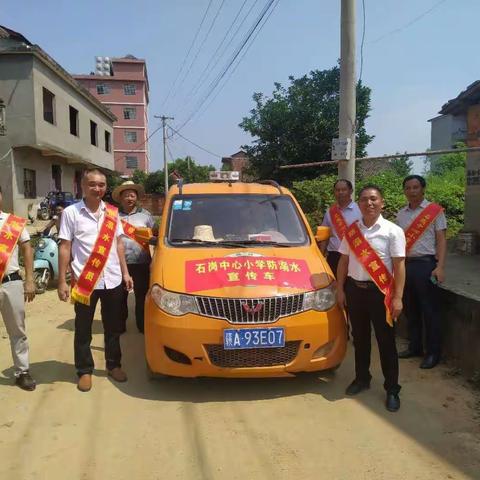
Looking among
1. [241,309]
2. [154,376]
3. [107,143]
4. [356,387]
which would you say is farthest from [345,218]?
[107,143]

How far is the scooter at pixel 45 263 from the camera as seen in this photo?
8.07 meters

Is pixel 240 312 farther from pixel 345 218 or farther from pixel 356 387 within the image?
pixel 345 218

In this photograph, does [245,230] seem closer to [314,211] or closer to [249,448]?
[249,448]

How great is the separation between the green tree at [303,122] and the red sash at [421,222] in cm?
1404

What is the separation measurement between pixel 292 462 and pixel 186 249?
208cm

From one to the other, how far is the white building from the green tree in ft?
28.4

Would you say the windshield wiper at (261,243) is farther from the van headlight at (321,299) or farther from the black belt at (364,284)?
the black belt at (364,284)

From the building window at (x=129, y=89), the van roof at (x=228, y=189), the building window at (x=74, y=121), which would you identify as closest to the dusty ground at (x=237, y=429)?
the van roof at (x=228, y=189)

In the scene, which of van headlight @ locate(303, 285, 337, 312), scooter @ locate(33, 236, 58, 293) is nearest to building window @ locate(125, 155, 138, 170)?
scooter @ locate(33, 236, 58, 293)

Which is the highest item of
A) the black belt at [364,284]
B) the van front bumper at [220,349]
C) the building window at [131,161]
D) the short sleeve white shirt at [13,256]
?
the building window at [131,161]

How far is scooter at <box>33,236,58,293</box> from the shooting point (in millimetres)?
8070

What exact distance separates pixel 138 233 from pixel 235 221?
957 millimetres

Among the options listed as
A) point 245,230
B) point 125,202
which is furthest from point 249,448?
point 125,202

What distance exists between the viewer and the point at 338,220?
543cm
